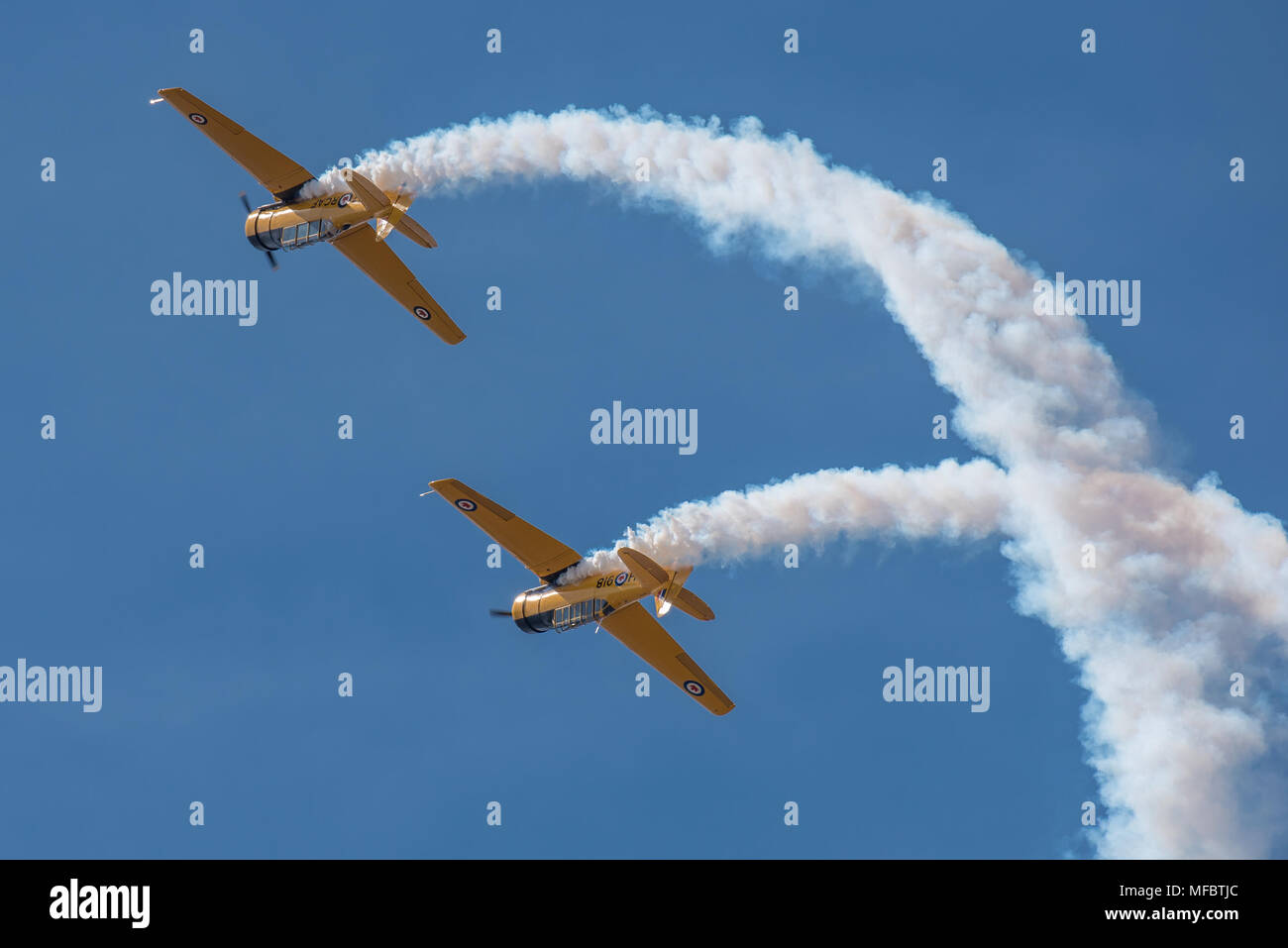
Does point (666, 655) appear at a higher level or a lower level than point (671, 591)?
lower

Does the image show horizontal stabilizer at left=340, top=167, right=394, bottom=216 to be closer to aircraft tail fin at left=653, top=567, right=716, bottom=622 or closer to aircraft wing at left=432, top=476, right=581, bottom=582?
aircraft wing at left=432, top=476, right=581, bottom=582

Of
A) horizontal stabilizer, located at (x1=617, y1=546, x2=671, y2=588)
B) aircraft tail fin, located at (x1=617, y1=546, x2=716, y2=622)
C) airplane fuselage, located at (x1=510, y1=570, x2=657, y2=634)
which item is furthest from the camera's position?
airplane fuselage, located at (x1=510, y1=570, x2=657, y2=634)

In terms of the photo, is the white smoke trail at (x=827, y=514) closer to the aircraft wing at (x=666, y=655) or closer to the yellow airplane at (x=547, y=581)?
the yellow airplane at (x=547, y=581)

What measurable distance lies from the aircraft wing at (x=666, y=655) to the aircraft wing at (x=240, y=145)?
1759 centimetres

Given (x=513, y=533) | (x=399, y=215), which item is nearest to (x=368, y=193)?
(x=399, y=215)

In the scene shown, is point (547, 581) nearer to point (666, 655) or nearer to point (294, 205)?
point (666, 655)

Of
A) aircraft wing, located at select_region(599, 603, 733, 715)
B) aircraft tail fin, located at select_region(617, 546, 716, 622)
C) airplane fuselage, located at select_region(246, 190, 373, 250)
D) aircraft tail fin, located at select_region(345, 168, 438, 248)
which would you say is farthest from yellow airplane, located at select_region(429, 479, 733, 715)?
airplane fuselage, located at select_region(246, 190, 373, 250)

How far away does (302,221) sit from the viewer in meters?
60.1

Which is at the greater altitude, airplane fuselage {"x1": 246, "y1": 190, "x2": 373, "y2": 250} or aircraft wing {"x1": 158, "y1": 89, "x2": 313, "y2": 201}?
aircraft wing {"x1": 158, "y1": 89, "x2": 313, "y2": 201}

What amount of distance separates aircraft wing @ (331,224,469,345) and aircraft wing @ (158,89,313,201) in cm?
298

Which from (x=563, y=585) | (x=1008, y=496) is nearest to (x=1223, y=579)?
(x=1008, y=496)

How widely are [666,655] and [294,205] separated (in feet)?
61.7

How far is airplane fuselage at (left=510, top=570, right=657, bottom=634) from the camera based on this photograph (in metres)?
56.3
